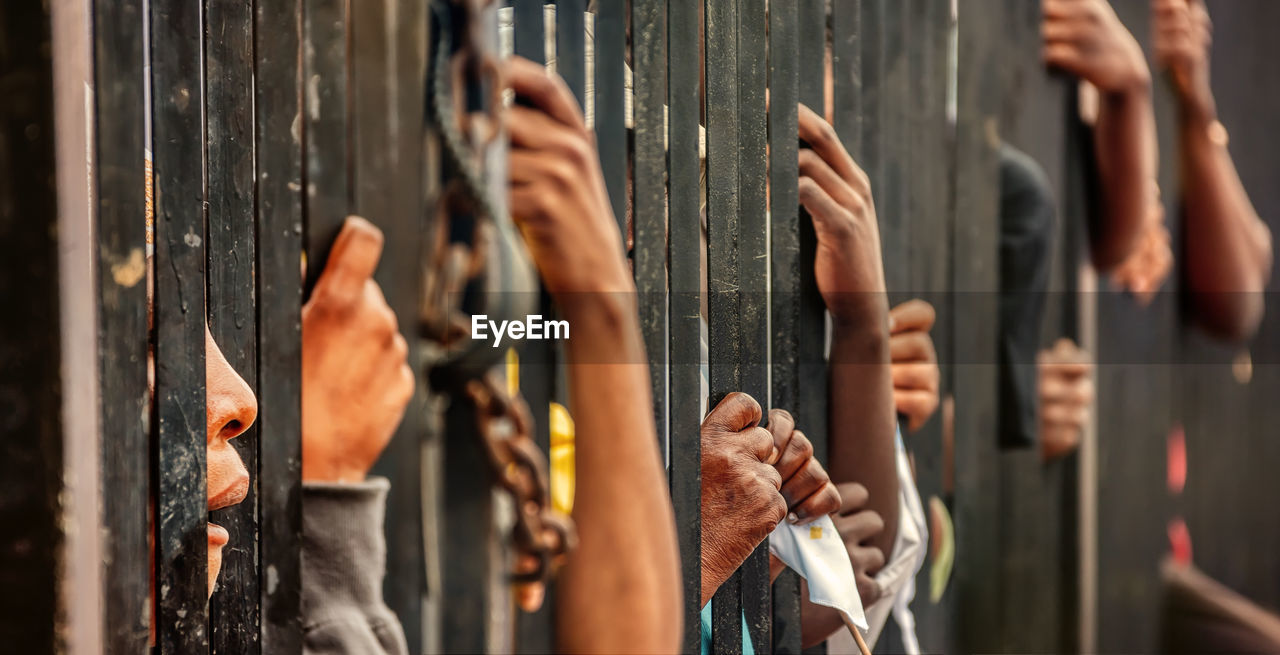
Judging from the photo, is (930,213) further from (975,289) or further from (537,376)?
(537,376)

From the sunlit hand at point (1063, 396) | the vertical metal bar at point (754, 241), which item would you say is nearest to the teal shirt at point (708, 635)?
the vertical metal bar at point (754, 241)

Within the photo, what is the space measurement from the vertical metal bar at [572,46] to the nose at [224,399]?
0.35 meters

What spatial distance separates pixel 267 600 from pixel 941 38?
0.99m

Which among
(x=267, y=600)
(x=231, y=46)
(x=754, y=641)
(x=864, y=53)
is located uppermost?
(x=864, y=53)

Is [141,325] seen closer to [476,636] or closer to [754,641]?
[476,636]

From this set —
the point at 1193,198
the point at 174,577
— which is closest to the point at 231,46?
the point at 174,577

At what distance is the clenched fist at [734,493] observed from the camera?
2.34 feet

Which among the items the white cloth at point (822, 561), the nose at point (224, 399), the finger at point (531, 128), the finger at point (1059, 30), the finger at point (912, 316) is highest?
the finger at point (1059, 30)

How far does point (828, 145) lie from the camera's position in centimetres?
84

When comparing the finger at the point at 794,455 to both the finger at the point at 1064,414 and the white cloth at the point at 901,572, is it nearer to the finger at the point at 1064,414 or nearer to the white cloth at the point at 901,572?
the white cloth at the point at 901,572

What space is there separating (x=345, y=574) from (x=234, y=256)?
257 mm

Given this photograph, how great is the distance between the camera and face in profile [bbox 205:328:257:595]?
1.58ft

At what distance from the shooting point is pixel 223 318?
498 millimetres

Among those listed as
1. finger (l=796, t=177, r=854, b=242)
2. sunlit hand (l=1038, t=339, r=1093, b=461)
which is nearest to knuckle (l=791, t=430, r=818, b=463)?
finger (l=796, t=177, r=854, b=242)
